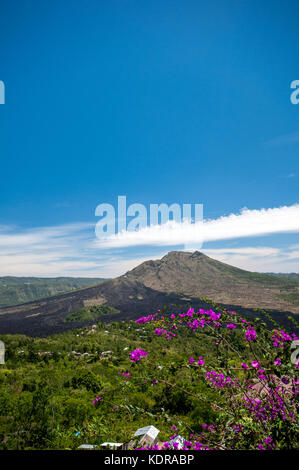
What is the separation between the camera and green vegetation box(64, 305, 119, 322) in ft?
402

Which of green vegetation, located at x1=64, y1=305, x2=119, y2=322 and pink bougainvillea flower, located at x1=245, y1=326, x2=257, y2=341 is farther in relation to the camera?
green vegetation, located at x1=64, y1=305, x2=119, y2=322

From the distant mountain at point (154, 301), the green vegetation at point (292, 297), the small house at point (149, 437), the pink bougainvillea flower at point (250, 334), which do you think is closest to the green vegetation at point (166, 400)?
the pink bougainvillea flower at point (250, 334)

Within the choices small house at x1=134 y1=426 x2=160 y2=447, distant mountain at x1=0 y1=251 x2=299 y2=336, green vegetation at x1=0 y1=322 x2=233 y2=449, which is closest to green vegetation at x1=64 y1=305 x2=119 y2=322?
distant mountain at x1=0 y1=251 x2=299 y2=336

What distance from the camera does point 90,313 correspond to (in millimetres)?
130875

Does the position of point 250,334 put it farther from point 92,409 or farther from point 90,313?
point 90,313

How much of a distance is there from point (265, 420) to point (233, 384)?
683 mm

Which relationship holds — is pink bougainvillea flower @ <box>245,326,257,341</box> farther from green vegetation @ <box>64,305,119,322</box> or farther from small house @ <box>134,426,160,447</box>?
green vegetation @ <box>64,305,119,322</box>

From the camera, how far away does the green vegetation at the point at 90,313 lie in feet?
402

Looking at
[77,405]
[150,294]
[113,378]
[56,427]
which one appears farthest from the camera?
[150,294]

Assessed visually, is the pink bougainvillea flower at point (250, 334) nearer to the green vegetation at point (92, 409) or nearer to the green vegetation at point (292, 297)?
the green vegetation at point (92, 409)

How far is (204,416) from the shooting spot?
11.4m
